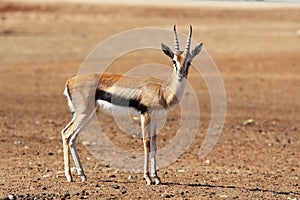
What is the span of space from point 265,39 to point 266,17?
17.2 m

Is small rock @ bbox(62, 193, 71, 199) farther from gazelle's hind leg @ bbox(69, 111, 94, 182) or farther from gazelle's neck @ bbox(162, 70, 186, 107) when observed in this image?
gazelle's neck @ bbox(162, 70, 186, 107)

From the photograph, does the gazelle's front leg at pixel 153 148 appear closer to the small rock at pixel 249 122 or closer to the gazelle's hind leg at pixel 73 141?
the gazelle's hind leg at pixel 73 141

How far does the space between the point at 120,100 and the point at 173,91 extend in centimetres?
75

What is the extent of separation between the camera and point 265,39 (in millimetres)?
38188

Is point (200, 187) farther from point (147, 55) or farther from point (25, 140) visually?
point (147, 55)

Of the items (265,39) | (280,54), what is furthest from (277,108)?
(265,39)

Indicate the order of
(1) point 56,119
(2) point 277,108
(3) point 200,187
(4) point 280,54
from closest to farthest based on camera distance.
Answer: (3) point 200,187, (1) point 56,119, (2) point 277,108, (4) point 280,54

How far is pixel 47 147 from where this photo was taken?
1346 cm

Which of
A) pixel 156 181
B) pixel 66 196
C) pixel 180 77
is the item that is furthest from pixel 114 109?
pixel 66 196

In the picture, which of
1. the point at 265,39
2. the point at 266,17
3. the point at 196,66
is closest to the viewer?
the point at 196,66

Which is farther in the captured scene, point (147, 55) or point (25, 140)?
point (147, 55)

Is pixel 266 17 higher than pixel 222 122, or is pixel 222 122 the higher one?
pixel 266 17

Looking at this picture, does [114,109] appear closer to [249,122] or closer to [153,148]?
[153,148]

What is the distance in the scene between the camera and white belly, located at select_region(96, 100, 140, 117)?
10.1 metres
